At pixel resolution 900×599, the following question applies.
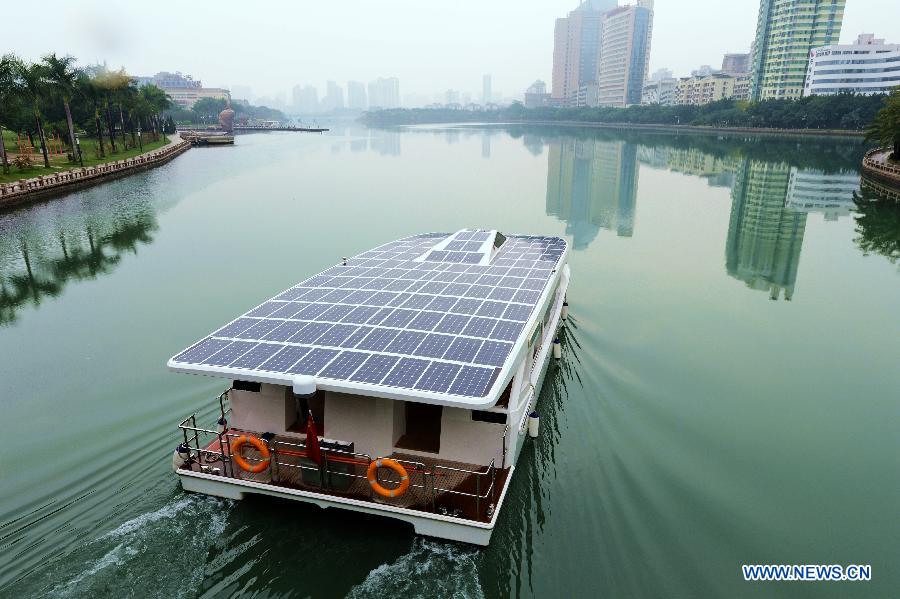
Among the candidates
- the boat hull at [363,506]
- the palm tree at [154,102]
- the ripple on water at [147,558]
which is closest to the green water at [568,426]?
the ripple on water at [147,558]

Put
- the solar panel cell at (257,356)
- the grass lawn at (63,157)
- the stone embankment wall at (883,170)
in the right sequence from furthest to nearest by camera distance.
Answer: the stone embankment wall at (883,170) < the grass lawn at (63,157) < the solar panel cell at (257,356)

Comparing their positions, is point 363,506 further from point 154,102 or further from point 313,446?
point 154,102

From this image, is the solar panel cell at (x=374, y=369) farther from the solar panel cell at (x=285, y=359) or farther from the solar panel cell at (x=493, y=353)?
the solar panel cell at (x=493, y=353)

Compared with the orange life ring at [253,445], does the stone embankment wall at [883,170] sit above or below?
above

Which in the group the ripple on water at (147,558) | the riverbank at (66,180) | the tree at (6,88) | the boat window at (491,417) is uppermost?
the tree at (6,88)

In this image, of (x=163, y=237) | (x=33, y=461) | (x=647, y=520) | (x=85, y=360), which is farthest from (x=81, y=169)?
(x=647, y=520)

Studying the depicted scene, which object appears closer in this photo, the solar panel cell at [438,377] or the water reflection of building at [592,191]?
the solar panel cell at [438,377]

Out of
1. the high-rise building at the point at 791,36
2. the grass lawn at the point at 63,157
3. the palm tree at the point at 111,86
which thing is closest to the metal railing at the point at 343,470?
the grass lawn at the point at 63,157

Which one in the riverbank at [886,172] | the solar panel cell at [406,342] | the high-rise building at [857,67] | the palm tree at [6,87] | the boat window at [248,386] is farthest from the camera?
the high-rise building at [857,67]
